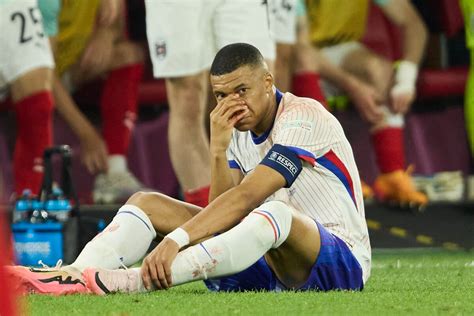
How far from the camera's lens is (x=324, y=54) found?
33.8 ft

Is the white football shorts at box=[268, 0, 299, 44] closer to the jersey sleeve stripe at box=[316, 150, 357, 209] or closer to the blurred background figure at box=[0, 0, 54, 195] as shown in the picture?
the blurred background figure at box=[0, 0, 54, 195]

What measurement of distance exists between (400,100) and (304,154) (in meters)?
4.54

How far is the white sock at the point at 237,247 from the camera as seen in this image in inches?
213

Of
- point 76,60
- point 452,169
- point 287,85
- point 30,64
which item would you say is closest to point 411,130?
point 452,169

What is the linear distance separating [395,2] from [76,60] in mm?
2185

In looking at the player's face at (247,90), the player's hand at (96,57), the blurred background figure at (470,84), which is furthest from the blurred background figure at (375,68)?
the player's face at (247,90)

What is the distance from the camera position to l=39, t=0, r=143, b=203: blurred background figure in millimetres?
9578

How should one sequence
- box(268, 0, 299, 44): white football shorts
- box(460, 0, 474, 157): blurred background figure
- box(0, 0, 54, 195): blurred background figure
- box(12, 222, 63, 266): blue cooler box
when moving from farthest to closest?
box(460, 0, 474, 157): blurred background figure
box(268, 0, 299, 44): white football shorts
box(0, 0, 54, 195): blurred background figure
box(12, 222, 63, 266): blue cooler box

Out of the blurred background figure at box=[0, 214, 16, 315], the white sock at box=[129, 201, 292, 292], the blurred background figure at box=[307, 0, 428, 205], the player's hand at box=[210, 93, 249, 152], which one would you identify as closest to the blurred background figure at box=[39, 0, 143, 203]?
the blurred background figure at box=[307, 0, 428, 205]

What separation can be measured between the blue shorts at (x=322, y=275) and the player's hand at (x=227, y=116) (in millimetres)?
489

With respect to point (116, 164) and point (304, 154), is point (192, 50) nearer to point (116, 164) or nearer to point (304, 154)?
point (116, 164)

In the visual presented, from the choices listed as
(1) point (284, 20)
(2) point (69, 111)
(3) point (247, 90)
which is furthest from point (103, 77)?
(3) point (247, 90)

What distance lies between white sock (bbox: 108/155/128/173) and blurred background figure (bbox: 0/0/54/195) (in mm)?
789

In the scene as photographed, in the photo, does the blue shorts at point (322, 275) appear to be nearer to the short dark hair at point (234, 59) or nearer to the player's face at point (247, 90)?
the player's face at point (247, 90)
